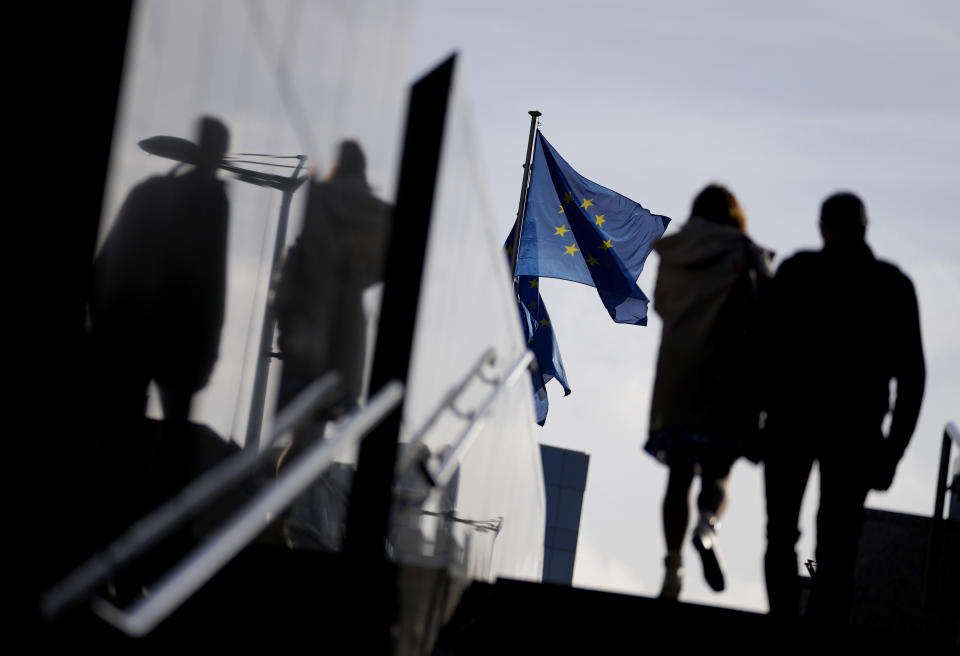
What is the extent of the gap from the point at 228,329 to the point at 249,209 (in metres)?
0.42

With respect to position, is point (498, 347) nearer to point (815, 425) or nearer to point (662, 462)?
point (662, 462)

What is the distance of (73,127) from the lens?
2.82 meters

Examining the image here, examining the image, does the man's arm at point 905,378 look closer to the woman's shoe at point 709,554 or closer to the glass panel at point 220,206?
the woman's shoe at point 709,554

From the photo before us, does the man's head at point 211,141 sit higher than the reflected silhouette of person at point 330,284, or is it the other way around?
the man's head at point 211,141

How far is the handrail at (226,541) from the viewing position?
228 cm

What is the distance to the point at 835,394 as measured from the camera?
536 cm

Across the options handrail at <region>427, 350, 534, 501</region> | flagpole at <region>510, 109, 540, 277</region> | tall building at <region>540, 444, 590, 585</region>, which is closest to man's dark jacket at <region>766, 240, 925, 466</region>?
handrail at <region>427, 350, 534, 501</region>

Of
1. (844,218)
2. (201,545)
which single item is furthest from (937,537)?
(201,545)

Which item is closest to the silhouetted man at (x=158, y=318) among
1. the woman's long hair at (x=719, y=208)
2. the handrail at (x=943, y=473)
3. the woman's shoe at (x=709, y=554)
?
the woman's shoe at (x=709, y=554)

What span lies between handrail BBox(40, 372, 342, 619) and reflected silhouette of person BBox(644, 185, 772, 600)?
212cm

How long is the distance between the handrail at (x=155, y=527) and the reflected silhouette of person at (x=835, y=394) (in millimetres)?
2286

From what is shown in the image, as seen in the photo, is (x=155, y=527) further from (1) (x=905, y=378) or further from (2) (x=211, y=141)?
(1) (x=905, y=378)

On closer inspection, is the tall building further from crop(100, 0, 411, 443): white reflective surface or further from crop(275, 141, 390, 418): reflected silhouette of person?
crop(275, 141, 390, 418): reflected silhouette of person

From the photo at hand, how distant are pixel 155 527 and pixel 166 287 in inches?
44.2
